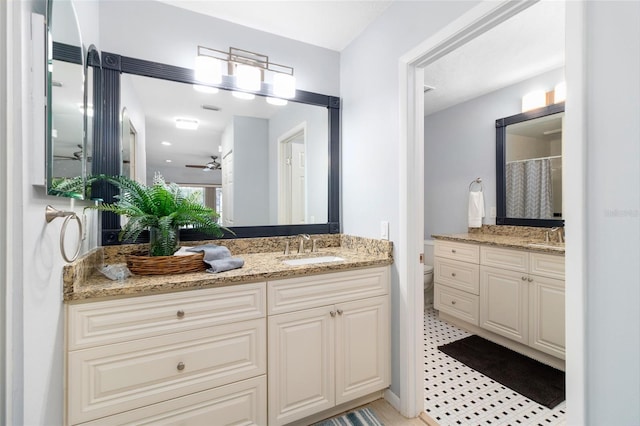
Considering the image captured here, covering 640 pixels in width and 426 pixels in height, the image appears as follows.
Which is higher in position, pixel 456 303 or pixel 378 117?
pixel 378 117

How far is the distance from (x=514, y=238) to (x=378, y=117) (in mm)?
1915

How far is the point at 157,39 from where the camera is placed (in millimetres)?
1692

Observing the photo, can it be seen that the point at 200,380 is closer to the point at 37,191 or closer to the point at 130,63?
the point at 37,191

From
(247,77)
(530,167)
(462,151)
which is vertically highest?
(247,77)

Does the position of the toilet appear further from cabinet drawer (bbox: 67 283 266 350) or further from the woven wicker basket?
the woven wicker basket

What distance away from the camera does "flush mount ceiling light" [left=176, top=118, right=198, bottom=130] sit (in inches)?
71.3

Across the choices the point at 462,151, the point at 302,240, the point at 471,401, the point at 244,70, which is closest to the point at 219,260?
the point at 302,240

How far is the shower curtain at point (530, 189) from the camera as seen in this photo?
2.57m

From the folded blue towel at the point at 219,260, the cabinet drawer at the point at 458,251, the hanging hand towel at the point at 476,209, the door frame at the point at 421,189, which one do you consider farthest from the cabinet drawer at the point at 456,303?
the folded blue towel at the point at 219,260

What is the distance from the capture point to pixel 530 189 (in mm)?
2686

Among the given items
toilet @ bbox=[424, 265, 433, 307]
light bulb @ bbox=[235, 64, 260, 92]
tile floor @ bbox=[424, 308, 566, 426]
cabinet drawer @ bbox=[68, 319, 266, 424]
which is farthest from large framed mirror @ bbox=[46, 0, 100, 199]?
toilet @ bbox=[424, 265, 433, 307]

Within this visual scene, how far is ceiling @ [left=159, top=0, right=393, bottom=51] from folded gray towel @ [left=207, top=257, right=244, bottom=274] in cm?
152

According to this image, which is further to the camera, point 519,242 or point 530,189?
point 530,189

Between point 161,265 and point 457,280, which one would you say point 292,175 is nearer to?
point 161,265
